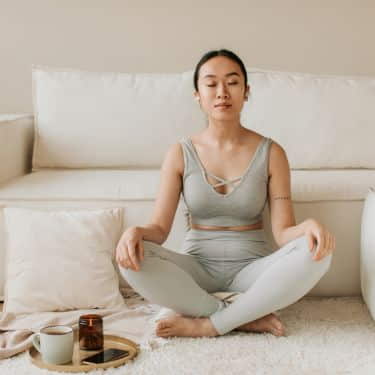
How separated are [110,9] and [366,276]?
5.67 ft

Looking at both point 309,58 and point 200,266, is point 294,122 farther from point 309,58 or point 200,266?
point 200,266

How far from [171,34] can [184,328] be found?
5.31ft

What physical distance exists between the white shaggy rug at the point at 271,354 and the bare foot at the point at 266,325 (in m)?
0.02

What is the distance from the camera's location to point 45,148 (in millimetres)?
2711

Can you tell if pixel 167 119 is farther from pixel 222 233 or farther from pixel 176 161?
pixel 222 233

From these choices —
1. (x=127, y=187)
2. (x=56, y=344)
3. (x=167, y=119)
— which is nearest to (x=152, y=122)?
(x=167, y=119)

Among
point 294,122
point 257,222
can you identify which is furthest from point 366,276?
point 294,122

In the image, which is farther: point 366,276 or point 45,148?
point 45,148

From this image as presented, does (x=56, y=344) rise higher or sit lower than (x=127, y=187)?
lower

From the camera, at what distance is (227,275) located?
6.91 feet

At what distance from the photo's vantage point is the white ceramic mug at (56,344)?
5.78ft

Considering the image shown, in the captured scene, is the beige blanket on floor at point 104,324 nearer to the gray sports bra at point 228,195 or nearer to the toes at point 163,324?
the toes at point 163,324

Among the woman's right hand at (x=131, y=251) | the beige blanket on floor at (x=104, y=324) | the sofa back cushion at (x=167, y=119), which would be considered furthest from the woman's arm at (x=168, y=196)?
the sofa back cushion at (x=167, y=119)

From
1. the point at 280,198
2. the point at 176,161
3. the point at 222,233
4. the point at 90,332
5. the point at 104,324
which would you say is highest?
the point at 176,161
